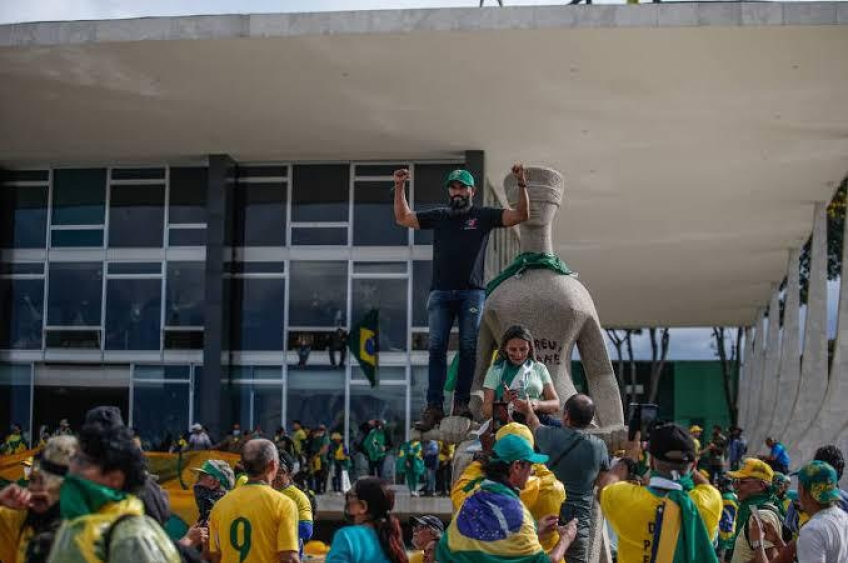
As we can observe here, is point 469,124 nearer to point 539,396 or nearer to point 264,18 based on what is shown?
point 264,18

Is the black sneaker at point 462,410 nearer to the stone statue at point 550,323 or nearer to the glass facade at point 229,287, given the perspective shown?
the stone statue at point 550,323

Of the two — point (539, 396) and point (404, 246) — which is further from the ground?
point (404, 246)

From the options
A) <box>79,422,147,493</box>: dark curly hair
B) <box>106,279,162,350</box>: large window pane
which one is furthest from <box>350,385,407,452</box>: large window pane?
<box>79,422,147,493</box>: dark curly hair

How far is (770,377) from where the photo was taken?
1777 inches

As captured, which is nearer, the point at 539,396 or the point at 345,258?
the point at 539,396

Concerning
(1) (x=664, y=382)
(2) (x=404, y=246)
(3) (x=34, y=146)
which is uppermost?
(3) (x=34, y=146)

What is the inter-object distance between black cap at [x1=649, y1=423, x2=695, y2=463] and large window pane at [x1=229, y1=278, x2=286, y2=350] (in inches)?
857

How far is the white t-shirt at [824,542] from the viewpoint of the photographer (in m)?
5.42

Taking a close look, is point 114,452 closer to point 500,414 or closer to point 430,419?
point 500,414

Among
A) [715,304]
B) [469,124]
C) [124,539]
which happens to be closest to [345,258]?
[469,124]

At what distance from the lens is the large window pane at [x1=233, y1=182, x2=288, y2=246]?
27094 millimetres

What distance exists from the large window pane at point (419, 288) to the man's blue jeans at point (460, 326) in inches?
645

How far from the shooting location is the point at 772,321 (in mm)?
46406

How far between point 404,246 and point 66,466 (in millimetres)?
22233
